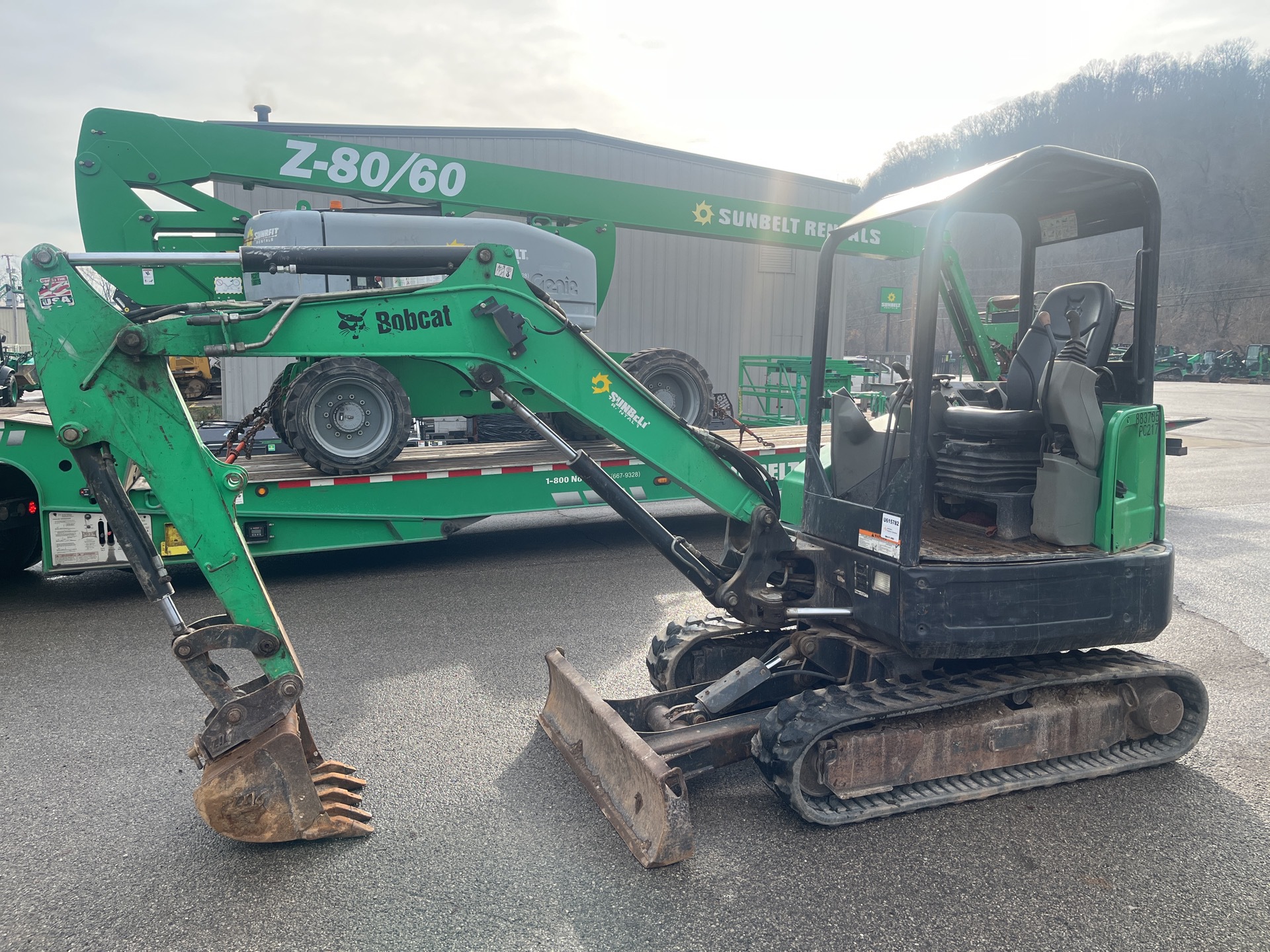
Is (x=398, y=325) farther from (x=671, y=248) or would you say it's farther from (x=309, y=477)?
(x=671, y=248)

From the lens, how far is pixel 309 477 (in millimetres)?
7121

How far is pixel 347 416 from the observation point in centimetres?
733

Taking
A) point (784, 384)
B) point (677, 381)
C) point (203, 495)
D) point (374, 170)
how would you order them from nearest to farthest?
point (203, 495), point (374, 170), point (677, 381), point (784, 384)

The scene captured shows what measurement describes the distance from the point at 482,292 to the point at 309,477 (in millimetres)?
3319

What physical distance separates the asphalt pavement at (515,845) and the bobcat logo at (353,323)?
6.75 feet

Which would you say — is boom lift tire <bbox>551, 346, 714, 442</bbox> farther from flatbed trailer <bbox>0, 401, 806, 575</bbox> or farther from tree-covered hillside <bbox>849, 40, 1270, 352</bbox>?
tree-covered hillside <bbox>849, 40, 1270, 352</bbox>

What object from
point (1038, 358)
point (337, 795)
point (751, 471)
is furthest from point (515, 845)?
point (1038, 358)

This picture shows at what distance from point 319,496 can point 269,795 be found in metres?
4.19

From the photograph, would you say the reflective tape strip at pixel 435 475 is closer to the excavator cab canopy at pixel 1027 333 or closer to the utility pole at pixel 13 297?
the excavator cab canopy at pixel 1027 333

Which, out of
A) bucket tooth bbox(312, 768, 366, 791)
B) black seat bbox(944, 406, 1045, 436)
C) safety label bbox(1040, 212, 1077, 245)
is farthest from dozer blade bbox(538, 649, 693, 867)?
safety label bbox(1040, 212, 1077, 245)

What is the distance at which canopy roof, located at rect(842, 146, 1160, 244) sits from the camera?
3617 millimetres

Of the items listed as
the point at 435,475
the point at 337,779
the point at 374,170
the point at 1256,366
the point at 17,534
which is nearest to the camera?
the point at 337,779

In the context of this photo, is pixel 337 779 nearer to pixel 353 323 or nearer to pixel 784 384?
pixel 353 323

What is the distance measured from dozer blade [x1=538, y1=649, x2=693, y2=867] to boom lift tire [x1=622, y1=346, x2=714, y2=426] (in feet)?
17.4
